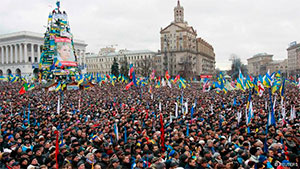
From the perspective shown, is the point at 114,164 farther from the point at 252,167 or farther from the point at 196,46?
the point at 196,46

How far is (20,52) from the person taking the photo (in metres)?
82.4

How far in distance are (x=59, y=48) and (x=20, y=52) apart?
50.7 m

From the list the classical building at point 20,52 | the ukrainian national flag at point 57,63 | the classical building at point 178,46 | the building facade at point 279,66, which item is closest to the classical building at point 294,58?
the building facade at point 279,66

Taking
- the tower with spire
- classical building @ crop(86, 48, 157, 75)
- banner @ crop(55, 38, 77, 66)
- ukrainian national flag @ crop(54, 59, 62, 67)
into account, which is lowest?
ukrainian national flag @ crop(54, 59, 62, 67)

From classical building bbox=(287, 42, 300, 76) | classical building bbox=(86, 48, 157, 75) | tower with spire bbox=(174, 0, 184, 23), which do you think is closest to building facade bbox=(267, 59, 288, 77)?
classical building bbox=(287, 42, 300, 76)

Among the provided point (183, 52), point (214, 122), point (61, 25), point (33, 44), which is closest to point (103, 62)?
point (33, 44)

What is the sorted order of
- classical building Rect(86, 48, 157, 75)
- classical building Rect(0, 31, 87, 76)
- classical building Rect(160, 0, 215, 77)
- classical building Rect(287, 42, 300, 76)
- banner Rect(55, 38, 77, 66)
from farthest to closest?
classical building Rect(287, 42, 300, 76) < classical building Rect(86, 48, 157, 75) < classical building Rect(160, 0, 215, 77) < classical building Rect(0, 31, 87, 76) < banner Rect(55, 38, 77, 66)

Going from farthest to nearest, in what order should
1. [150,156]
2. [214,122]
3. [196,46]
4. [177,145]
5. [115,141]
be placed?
1. [196,46]
2. [214,122]
3. [115,141]
4. [177,145]
5. [150,156]

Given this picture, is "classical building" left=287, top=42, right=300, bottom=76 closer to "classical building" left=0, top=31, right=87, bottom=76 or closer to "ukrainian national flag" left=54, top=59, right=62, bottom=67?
"classical building" left=0, top=31, right=87, bottom=76

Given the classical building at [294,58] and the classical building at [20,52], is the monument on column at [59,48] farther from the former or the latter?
the classical building at [294,58]

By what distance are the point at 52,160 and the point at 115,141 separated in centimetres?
324

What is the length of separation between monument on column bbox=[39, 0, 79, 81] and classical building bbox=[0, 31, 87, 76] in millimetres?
41980

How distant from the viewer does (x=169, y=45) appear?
285 feet

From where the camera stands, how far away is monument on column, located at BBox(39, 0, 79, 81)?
39562mm
